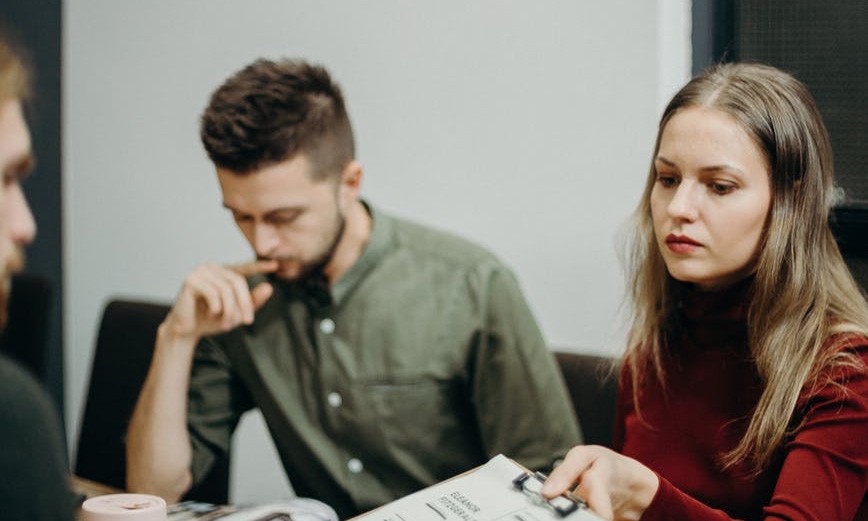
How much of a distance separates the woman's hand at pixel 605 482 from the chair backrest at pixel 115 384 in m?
1.20

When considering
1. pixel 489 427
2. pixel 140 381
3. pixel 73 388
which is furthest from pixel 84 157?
pixel 489 427

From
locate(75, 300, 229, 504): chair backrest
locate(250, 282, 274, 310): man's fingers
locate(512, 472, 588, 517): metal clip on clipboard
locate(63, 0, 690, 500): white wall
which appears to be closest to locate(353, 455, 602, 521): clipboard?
locate(512, 472, 588, 517): metal clip on clipboard

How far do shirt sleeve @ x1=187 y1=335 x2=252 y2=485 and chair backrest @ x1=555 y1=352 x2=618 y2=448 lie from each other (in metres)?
0.57

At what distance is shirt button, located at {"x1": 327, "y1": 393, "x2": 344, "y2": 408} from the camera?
166 centimetres

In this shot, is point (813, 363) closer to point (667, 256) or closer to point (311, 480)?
point (667, 256)

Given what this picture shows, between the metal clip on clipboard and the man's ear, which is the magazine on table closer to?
the metal clip on clipboard

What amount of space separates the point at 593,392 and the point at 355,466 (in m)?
0.41

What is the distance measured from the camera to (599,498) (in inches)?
40.6

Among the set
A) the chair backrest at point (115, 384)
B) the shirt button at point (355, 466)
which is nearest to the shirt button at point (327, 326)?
the shirt button at point (355, 466)

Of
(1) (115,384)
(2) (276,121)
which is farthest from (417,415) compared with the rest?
(1) (115,384)

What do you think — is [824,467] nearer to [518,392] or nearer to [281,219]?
[518,392]

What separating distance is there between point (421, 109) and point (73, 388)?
1.59 meters

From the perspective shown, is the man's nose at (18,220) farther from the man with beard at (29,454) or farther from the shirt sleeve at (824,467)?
the shirt sleeve at (824,467)

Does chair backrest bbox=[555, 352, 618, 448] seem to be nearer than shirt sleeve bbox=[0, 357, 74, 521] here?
No
